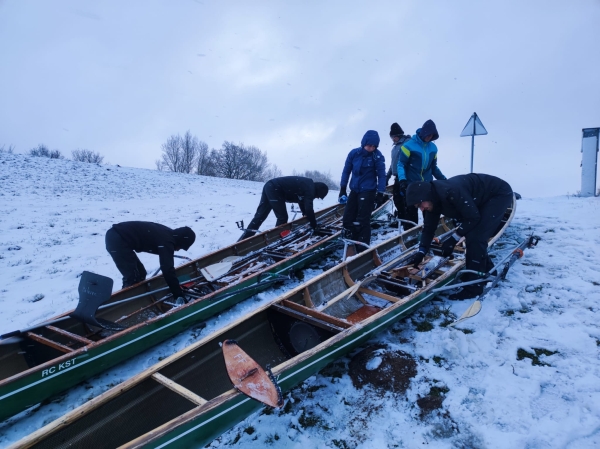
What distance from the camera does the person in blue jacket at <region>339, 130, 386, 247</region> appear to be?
611 cm

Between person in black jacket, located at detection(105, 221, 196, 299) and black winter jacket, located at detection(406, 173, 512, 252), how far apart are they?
304cm

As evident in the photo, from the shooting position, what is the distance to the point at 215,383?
122 inches

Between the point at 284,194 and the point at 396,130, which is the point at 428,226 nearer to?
the point at 396,130

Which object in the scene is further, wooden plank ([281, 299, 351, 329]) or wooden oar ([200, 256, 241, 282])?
wooden oar ([200, 256, 241, 282])

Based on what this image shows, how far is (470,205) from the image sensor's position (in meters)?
4.05

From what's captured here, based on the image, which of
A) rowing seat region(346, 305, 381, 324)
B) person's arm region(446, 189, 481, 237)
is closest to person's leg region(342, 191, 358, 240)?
rowing seat region(346, 305, 381, 324)

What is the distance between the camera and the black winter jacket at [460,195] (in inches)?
159

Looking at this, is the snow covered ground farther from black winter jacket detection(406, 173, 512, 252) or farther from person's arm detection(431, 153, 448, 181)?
person's arm detection(431, 153, 448, 181)

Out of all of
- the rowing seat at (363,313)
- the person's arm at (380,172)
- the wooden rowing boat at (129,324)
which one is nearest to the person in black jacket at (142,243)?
the wooden rowing boat at (129,324)

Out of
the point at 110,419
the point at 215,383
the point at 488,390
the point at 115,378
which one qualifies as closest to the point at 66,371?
the point at 115,378

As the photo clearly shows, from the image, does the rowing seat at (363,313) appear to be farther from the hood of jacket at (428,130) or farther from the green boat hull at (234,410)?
the hood of jacket at (428,130)

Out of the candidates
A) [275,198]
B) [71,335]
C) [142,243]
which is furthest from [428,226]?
[71,335]

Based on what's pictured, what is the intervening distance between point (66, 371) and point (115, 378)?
0.51 m

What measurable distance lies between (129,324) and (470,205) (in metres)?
4.46
